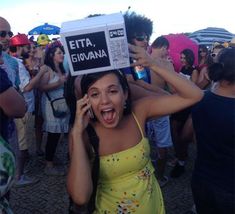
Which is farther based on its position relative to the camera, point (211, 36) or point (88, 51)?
point (211, 36)

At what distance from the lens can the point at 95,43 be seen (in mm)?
1581

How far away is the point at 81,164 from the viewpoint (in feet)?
5.61

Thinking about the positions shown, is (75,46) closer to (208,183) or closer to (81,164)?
(81,164)

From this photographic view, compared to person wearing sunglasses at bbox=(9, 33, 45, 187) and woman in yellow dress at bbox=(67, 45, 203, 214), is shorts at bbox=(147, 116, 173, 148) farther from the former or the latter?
woman in yellow dress at bbox=(67, 45, 203, 214)

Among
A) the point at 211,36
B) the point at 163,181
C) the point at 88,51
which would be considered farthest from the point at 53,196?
the point at 211,36

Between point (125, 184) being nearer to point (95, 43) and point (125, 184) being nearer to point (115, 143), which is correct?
point (115, 143)

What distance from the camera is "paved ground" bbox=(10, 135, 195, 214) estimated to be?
3.70 m

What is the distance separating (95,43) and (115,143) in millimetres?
621

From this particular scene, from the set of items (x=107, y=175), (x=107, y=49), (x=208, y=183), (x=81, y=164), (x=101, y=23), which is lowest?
(x=208, y=183)

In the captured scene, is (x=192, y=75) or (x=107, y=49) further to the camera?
(x=192, y=75)

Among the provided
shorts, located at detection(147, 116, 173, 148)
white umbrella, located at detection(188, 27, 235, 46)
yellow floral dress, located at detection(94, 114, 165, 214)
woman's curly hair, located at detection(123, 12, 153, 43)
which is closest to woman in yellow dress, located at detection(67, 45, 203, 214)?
yellow floral dress, located at detection(94, 114, 165, 214)

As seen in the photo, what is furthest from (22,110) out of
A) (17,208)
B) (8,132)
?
(17,208)

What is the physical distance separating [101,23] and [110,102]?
1.45 feet

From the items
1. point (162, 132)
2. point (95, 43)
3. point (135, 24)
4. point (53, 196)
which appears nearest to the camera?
point (95, 43)
